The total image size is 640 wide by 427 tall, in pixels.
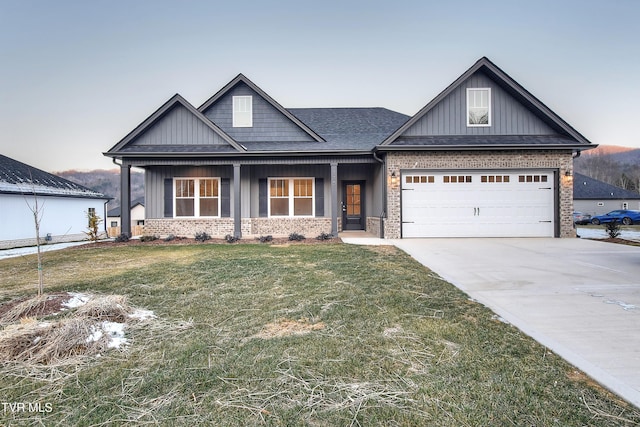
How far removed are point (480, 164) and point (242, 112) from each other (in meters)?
10.1

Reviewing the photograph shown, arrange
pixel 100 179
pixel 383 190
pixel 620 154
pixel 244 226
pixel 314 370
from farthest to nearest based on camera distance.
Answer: pixel 620 154, pixel 100 179, pixel 244 226, pixel 383 190, pixel 314 370


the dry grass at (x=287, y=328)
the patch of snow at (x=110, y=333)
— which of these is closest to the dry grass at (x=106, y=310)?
the patch of snow at (x=110, y=333)

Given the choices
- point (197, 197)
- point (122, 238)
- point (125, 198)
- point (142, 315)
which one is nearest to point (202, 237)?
point (197, 197)

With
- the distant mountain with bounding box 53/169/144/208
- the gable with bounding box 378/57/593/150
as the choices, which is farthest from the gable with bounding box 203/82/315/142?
the distant mountain with bounding box 53/169/144/208

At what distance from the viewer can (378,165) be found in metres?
12.8

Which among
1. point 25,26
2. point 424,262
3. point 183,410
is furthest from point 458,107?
point 25,26

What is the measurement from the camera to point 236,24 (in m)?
16.0

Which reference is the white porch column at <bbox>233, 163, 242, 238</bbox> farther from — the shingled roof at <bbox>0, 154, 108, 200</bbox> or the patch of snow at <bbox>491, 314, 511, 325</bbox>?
the patch of snow at <bbox>491, 314, 511, 325</bbox>

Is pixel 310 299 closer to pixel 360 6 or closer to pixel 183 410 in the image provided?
pixel 183 410

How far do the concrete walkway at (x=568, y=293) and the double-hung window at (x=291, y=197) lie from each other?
5449 mm

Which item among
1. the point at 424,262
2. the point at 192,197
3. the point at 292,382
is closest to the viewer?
the point at 292,382

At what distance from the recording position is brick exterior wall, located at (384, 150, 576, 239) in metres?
11.1

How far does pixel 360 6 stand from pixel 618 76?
1671 centimetres

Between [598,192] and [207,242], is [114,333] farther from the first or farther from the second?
[598,192]
